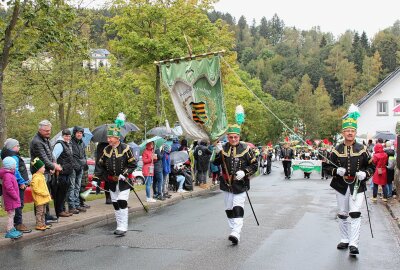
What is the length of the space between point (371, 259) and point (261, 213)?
5.28 meters

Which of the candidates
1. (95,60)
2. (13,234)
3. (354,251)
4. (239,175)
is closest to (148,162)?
(13,234)

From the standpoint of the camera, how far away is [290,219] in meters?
12.3

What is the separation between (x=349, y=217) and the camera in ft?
29.5

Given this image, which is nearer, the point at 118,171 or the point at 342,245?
the point at 342,245

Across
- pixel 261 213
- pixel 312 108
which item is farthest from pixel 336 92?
pixel 261 213

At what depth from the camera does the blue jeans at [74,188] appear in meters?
12.4

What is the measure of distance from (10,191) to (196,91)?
5158 mm

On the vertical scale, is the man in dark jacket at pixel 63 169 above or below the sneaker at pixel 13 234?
above

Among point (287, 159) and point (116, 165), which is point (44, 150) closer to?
point (116, 165)

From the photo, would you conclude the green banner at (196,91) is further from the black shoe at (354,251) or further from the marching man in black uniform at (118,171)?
the black shoe at (354,251)

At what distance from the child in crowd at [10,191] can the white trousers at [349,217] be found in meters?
5.85

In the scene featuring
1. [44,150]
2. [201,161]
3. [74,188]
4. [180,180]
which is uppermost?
[44,150]

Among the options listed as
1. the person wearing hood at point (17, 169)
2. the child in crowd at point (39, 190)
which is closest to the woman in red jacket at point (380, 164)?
the child in crowd at point (39, 190)

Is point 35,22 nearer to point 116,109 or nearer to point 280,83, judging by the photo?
point 116,109
